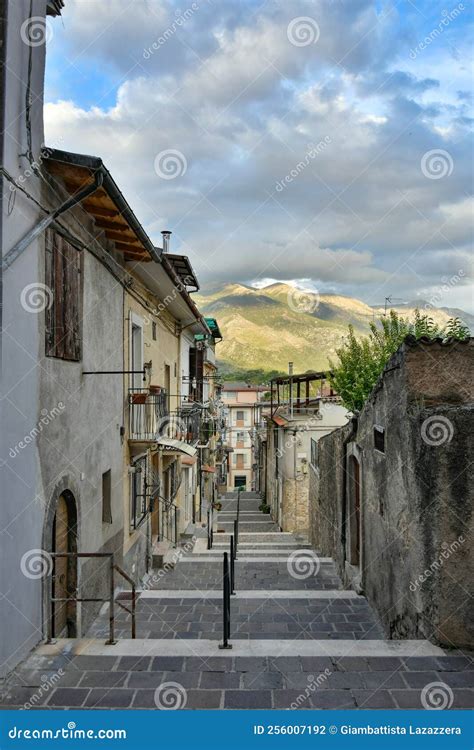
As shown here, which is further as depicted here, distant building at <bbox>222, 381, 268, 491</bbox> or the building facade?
distant building at <bbox>222, 381, 268, 491</bbox>

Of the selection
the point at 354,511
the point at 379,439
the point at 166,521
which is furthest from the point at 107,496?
the point at 166,521

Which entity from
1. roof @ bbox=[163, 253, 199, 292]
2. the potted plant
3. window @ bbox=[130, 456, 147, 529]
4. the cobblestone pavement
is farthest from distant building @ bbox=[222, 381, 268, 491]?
the cobblestone pavement

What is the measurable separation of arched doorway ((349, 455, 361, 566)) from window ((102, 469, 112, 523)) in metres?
4.26

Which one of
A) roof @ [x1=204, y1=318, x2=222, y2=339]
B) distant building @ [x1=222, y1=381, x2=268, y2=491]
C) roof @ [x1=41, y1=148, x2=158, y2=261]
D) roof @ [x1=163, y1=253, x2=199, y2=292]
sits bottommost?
distant building @ [x1=222, y1=381, x2=268, y2=491]

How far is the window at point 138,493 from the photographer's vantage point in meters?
10.8

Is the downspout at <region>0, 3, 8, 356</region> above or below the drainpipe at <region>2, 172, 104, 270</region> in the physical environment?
above

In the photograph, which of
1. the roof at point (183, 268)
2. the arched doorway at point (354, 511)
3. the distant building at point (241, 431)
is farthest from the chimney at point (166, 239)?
the distant building at point (241, 431)

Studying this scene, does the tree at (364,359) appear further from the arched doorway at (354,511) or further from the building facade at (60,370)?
the building facade at (60,370)

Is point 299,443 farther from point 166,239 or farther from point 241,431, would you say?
point 241,431

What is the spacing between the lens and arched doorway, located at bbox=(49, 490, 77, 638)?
6.30 meters

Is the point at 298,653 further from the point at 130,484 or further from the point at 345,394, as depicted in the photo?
the point at 345,394

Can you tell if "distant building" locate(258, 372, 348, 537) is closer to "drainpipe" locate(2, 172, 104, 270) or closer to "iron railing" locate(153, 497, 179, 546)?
"iron railing" locate(153, 497, 179, 546)

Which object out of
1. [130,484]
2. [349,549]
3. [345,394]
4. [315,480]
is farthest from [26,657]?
[315,480]

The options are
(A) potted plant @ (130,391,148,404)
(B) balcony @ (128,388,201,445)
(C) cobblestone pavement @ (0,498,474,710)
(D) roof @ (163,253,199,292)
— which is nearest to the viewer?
(C) cobblestone pavement @ (0,498,474,710)
